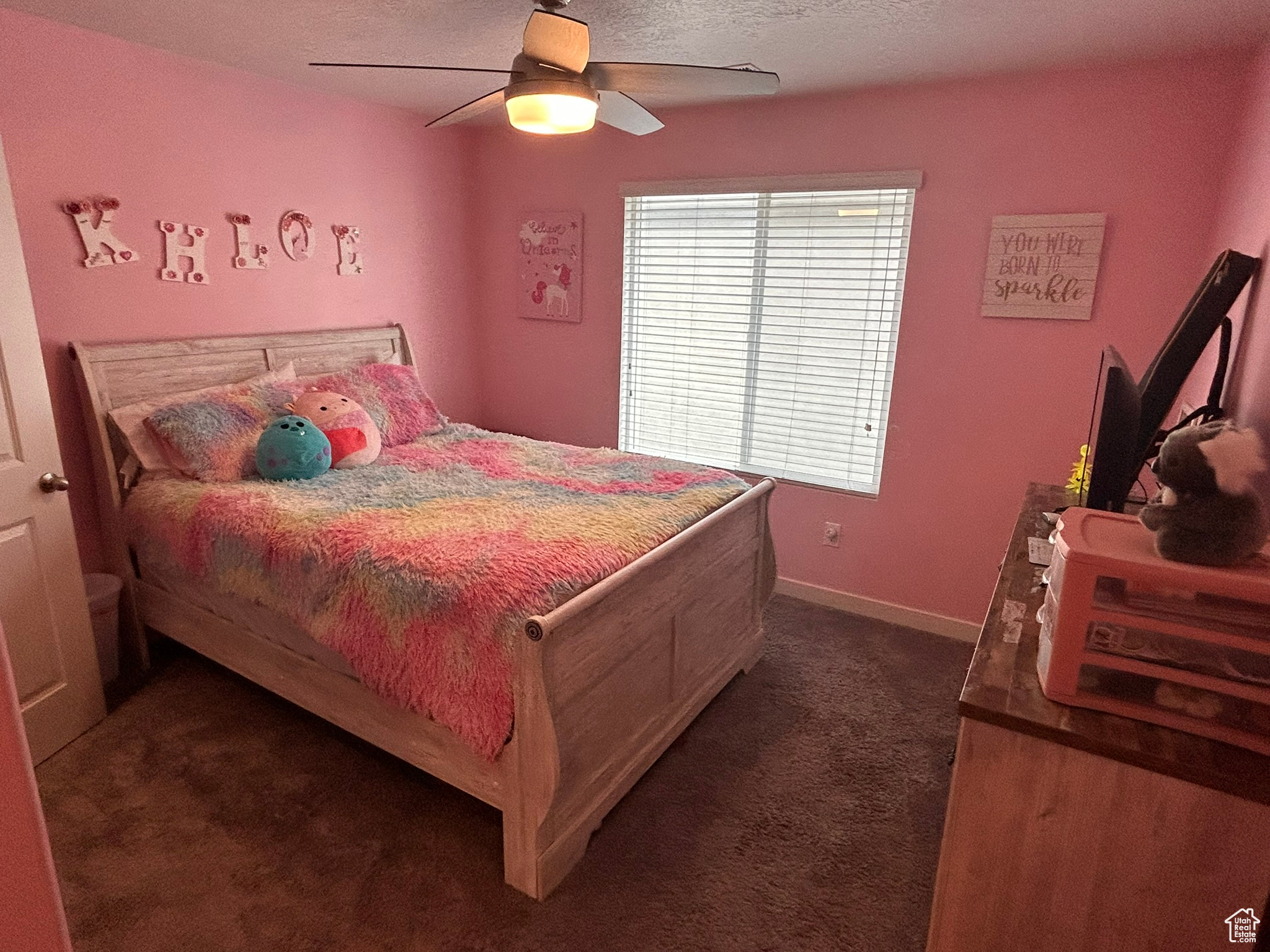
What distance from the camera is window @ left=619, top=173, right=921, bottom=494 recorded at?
3.14 m

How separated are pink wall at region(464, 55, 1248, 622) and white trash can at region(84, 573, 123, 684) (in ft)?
7.77

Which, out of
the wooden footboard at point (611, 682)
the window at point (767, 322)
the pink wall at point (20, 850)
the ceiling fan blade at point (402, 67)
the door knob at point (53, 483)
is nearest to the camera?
the pink wall at point (20, 850)

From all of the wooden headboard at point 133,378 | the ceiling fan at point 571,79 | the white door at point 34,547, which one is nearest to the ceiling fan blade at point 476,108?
the ceiling fan at point 571,79

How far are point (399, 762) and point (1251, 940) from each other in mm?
2105

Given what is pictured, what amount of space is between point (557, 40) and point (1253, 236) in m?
1.93

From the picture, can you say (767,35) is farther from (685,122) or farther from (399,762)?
(399,762)

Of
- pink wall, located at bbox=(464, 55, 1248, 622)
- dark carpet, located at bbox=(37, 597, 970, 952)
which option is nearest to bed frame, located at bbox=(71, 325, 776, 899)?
dark carpet, located at bbox=(37, 597, 970, 952)

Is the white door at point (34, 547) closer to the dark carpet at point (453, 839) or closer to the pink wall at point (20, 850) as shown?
the dark carpet at point (453, 839)

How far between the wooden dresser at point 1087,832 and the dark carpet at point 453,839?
667 millimetres

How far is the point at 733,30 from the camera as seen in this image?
7.48 ft

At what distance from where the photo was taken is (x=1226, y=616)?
3.52 ft

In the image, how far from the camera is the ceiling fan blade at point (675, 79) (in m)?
1.93

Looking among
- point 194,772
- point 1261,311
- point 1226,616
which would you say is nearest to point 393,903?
point 194,772

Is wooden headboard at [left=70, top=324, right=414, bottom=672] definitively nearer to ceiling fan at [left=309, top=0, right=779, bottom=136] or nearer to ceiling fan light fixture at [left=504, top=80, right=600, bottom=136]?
ceiling fan at [left=309, top=0, right=779, bottom=136]
